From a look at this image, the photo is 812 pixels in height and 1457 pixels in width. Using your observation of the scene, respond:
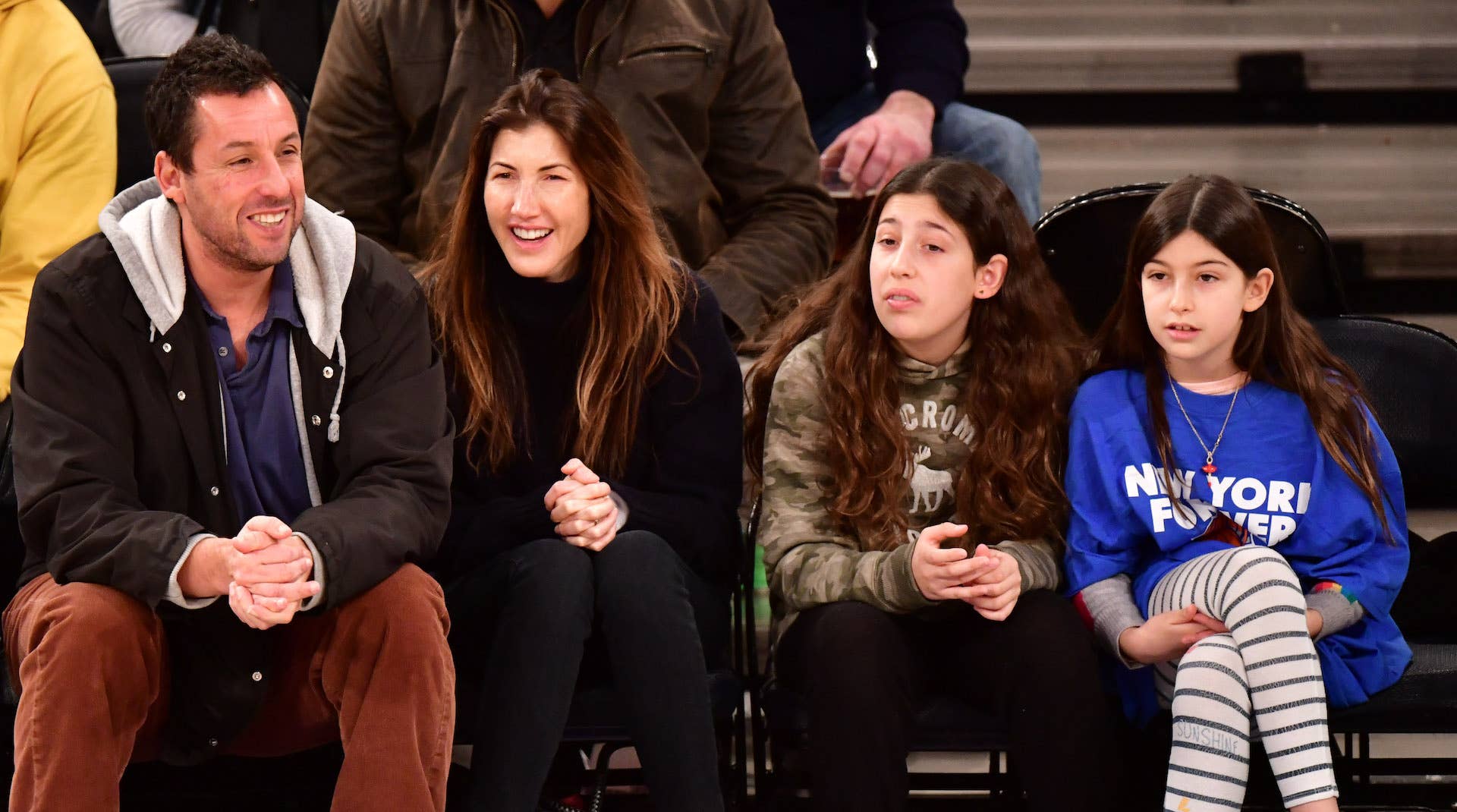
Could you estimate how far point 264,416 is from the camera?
2154 mm

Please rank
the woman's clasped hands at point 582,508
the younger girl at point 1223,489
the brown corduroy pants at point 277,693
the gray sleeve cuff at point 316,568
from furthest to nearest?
the woman's clasped hands at point 582,508 → the younger girl at point 1223,489 → the gray sleeve cuff at point 316,568 → the brown corduroy pants at point 277,693

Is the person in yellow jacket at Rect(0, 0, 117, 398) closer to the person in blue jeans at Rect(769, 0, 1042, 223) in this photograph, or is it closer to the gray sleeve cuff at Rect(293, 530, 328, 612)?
the gray sleeve cuff at Rect(293, 530, 328, 612)

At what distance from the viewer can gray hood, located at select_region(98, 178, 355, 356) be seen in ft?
6.89

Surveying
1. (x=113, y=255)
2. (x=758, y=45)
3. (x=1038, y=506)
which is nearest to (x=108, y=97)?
(x=113, y=255)

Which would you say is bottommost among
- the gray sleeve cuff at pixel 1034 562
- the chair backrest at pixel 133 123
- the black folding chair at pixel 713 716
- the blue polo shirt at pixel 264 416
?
the black folding chair at pixel 713 716

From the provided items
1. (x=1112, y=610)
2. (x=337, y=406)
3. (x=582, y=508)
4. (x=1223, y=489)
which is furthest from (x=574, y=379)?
(x=1223, y=489)

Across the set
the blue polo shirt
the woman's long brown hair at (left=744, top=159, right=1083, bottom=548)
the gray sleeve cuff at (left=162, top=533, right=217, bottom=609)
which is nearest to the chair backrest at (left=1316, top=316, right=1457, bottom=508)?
the woman's long brown hair at (left=744, top=159, right=1083, bottom=548)

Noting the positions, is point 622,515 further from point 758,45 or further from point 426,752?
point 758,45

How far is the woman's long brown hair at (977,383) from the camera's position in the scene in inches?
90.7

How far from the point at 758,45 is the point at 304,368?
3.60 ft

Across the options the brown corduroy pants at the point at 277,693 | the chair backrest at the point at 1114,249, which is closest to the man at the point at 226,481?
the brown corduroy pants at the point at 277,693

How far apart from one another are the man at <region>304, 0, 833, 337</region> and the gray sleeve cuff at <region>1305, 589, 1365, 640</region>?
1009 millimetres

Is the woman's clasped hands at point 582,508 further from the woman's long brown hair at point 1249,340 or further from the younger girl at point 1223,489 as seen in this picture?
the woman's long brown hair at point 1249,340

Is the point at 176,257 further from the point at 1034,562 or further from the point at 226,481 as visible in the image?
the point at 1034,562
